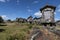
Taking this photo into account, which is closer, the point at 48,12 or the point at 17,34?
the point at 17,34

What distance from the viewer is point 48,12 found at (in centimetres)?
2431

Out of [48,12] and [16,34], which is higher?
[48,12]

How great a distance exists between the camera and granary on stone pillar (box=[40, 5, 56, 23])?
23859 millimetres

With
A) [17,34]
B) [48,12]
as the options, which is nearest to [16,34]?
[17,34]

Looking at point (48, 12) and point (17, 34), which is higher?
point (48, 12)

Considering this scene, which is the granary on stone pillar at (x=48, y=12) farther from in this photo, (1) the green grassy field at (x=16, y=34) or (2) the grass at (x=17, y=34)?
(2) the grass at (x=17, y=34)

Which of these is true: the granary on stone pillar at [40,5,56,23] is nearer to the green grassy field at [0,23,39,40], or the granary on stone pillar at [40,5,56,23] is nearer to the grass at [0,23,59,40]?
the green grassy field at [0,23,39,40]

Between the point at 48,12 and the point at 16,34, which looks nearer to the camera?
the point at 16,34

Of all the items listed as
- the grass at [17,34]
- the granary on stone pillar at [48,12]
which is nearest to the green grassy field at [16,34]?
the grass at [17,34]

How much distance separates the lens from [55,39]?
20.1 feet

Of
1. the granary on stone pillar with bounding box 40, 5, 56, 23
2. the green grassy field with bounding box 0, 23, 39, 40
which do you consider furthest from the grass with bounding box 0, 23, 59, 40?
the granary on stone pillar with bounding box 40, 5, 56, 23

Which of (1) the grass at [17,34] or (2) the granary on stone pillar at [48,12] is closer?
(1) the grass at [17,34]

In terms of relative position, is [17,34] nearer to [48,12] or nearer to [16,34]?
[16,34]

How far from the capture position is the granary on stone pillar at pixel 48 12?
2386 centimetres
